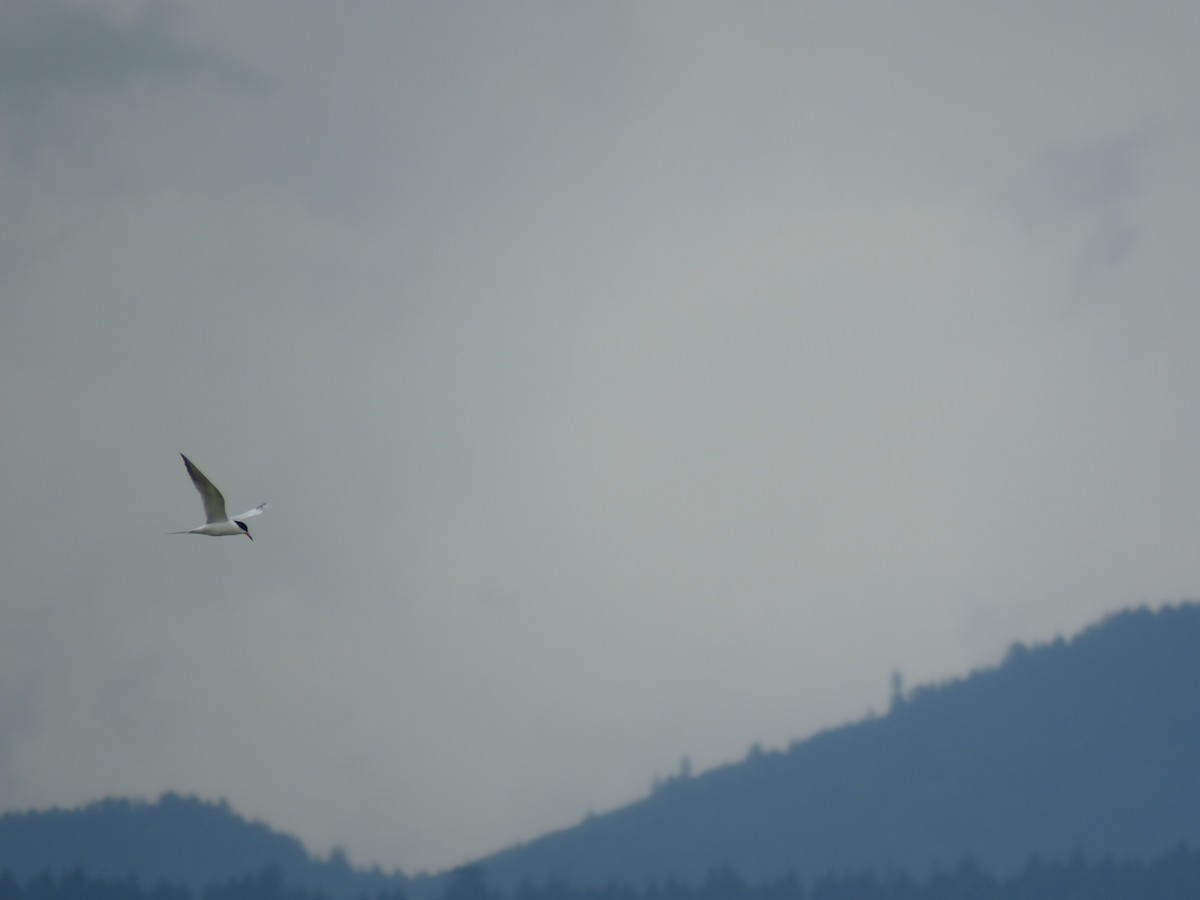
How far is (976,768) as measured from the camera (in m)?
102

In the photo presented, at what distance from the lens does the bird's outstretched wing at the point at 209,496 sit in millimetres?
29641

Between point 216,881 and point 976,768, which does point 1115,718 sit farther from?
point 216,881

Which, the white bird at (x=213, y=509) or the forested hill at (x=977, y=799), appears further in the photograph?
the forested hill at (x=977, y=799)

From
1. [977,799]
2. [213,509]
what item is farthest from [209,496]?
[977,799]

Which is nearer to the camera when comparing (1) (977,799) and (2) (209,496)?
(2) (209,496)

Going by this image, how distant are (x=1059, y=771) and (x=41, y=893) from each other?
75.1 meters

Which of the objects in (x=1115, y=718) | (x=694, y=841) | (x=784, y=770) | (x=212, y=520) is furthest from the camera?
(x=1115, y=718)

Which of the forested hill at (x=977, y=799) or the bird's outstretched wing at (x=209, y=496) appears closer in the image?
the bird's outstretched wing at (x=209, y=496)

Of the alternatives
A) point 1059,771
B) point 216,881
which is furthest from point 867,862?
point 216,881

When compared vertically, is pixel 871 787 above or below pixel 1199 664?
below

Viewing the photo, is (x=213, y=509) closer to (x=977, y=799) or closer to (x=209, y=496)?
(x=209, y=496)

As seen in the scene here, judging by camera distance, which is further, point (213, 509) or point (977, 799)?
point (977, 799)

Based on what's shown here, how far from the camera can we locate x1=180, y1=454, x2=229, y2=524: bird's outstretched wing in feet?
97.2

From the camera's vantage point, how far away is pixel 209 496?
30000 mm
